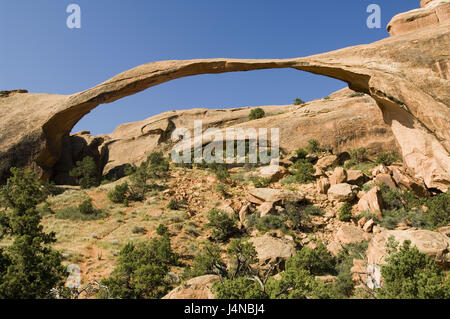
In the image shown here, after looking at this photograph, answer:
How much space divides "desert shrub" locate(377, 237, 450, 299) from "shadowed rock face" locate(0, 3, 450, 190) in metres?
4.07

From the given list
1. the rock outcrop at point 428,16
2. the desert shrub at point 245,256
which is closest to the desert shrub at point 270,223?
the desert shrub at point 245,256

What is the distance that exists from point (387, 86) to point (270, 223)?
691cm

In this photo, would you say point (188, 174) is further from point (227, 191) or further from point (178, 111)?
point (178, 111)

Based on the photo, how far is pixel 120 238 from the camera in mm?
12477

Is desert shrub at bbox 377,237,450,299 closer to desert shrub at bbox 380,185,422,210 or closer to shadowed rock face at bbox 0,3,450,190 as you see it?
shadowed rock face at bbox 0,3,450,190

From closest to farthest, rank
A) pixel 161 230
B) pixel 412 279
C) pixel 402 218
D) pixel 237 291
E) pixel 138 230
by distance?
pixel 237 291 → pixel 412 279 → pixel 402 218 → pixel 161 230 → pixel 138 230

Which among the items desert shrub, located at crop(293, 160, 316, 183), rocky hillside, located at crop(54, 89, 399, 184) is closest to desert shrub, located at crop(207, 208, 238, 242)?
desert shrub, located at crop(293, 160, 316, 183)

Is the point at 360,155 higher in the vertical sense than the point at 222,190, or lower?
higher

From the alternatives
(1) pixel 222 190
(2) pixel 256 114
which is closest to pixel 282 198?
(1) pixel 222 190

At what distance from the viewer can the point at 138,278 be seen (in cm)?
830

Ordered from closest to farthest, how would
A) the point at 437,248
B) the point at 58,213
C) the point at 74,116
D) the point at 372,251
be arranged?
the point at 437,248 < the point at 372,251 < the point at 58,213 < the point at 74,116

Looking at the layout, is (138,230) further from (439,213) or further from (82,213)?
(439,213)
